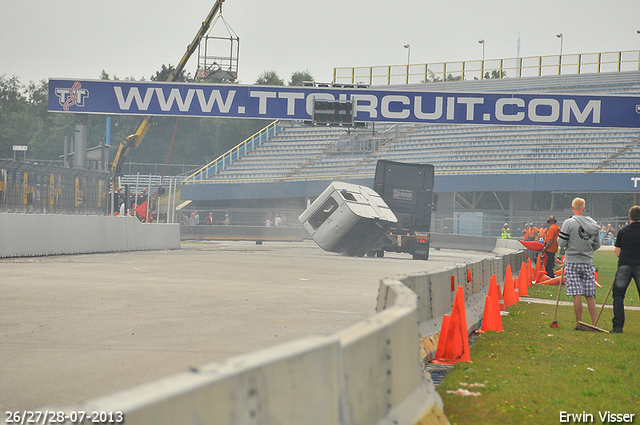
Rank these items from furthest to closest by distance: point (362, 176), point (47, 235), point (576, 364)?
point (362, 176), point (47, 235), point (576, 364)

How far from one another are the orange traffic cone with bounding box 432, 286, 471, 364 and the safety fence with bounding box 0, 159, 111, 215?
15100 millimetres

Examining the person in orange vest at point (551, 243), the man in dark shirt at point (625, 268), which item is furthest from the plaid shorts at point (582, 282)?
the person in orange vest at point (551, 243)

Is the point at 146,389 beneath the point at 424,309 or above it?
above

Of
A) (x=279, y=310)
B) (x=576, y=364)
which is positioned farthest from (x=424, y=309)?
(x=279, y=310)

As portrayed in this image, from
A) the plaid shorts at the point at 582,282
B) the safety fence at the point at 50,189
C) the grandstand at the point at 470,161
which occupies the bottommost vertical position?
the plaid shorts at the point at 582,282

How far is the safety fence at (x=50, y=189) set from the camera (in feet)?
65.9

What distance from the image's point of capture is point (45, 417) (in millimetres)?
2225

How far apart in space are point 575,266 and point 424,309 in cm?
375

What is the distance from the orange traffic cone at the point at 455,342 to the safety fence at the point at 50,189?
15.1 meters

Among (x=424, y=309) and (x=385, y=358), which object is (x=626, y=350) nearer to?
(x=424, y=309)

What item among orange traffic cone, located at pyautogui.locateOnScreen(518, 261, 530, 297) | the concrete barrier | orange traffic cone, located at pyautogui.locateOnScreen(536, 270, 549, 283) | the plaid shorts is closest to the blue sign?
orange traffic cone, located at pyautogui.locateOnScreen(536, 270, 549, 283)

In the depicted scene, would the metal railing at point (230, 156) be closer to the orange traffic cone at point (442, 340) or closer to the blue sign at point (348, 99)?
the blue sign at point (348, 99)

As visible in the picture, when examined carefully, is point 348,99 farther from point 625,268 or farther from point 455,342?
point 455,342

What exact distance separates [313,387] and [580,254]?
8.39 meters
